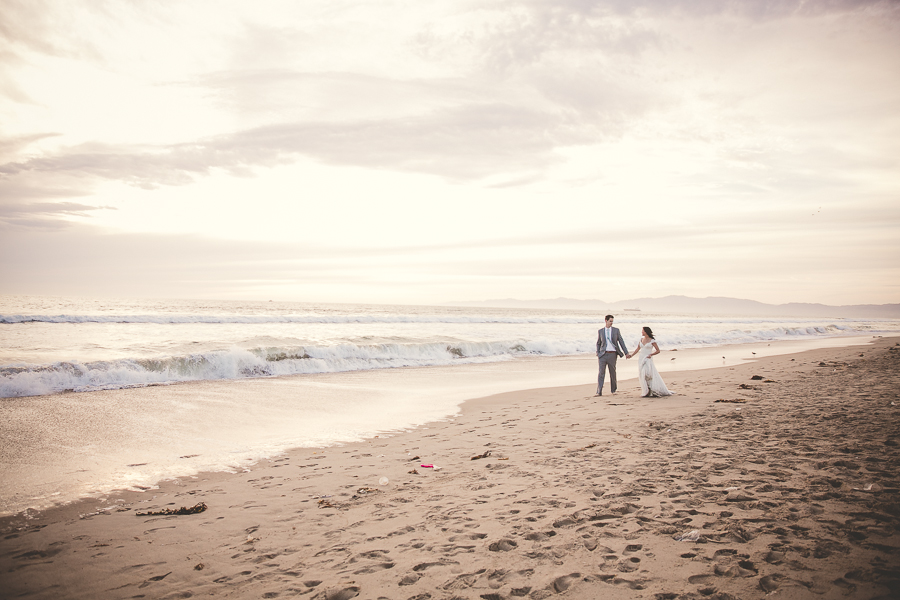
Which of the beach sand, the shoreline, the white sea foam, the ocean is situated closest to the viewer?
the beach sand

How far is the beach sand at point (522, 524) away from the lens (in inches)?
127

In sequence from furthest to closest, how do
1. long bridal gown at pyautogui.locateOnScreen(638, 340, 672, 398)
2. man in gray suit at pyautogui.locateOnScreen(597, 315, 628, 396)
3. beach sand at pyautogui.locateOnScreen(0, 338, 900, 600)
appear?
1. man in gray suit at pyautogui.locateOnScreen(597, 315, 628, 396)
2. long bridal gown at pyautogui.locateOnScreen(638, 340, 672, 398)
3. beach sand at pyautogui.locateOnScreen(0, 338, 900, 600)

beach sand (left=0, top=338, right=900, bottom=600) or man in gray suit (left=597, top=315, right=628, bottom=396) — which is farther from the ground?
man in gray suit (left=597, top=315, right=628, bottom=396)

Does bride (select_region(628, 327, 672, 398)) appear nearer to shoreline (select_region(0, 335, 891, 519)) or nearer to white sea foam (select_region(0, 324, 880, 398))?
shoreline (select_region(0, 335, 891, 519))

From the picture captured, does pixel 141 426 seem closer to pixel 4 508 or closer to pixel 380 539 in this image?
pixel 4 508

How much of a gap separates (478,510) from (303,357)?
1661cm

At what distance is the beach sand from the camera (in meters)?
3.22

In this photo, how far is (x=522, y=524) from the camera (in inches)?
163

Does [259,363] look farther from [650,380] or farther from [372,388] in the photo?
[650,380]

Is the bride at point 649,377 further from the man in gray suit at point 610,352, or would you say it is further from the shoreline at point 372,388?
the shoreline at point 372,388

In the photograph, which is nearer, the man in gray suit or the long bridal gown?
the long bridal gown

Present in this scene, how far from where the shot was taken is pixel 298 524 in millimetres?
4637

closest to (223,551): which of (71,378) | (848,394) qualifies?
(848,394)

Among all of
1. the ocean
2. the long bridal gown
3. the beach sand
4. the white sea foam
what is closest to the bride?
the long bridal gown
